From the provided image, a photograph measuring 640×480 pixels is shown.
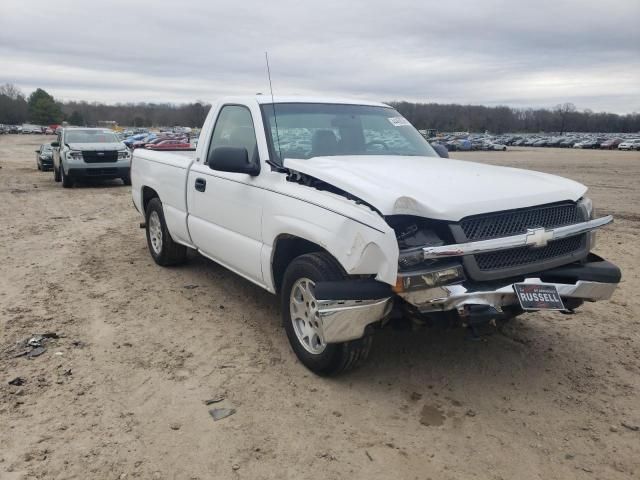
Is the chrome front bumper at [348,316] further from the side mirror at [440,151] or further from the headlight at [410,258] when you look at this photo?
the side mirror at [440,151]

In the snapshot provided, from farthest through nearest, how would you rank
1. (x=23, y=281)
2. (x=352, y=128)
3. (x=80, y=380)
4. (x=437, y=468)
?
(x=23, y=281)
(x=352, y=128)
(x=80, y=380)
(x=437, y=468)

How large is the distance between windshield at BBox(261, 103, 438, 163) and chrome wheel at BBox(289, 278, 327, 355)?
1111mm

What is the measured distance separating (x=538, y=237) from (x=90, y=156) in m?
14.9

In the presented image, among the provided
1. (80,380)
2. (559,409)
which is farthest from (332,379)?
(80,380)

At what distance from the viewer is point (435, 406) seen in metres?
3.46

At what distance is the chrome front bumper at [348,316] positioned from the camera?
126 inches

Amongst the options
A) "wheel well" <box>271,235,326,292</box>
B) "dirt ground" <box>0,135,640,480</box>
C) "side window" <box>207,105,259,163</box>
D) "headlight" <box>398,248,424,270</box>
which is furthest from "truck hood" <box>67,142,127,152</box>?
"headlight" <box>398,248,424,270</box>

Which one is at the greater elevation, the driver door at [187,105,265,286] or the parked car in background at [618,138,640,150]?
the driver door at [187,105,265,286]

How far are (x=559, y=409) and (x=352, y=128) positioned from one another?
279 centimetres

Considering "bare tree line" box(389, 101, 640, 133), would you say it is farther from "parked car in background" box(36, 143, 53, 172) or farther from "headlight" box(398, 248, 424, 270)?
"headlight" box(398, 248, 424, 270)

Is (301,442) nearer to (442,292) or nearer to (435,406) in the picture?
(435,406)

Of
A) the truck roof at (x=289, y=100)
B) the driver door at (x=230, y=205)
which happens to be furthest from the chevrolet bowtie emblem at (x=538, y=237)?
the truck roof at (x=289, y=100)

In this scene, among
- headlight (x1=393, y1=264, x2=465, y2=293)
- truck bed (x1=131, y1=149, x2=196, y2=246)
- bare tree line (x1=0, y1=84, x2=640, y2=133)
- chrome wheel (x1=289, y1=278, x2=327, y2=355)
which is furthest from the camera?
bare tree line (x1=0, y1=84, x2=640, y2=133)

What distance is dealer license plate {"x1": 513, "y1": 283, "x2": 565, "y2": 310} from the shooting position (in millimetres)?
3275
